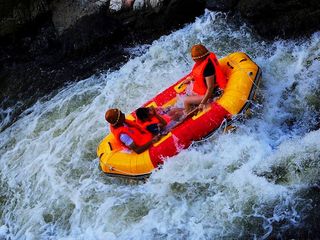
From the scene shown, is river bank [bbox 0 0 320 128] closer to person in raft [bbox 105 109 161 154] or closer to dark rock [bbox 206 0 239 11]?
dark rock [bbox 206 0 239 11]

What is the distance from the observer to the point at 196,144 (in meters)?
7.75

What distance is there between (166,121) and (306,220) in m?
2.76

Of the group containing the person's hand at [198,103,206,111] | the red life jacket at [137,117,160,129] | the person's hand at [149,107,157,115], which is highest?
the person's hand at [149,107,157,115]

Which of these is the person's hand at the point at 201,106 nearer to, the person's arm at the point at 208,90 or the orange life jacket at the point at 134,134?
the person's arm at the point at 208,90

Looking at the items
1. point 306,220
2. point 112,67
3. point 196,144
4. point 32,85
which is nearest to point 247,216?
point 306,220

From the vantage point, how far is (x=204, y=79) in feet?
25.9

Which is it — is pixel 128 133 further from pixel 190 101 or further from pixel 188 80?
pixel 188 80

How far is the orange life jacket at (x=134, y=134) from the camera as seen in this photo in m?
7.75

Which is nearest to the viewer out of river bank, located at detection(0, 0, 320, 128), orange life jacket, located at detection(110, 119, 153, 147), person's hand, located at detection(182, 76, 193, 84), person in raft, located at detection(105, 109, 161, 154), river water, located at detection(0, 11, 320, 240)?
river water, located at detection(0, 11, 320, 240)

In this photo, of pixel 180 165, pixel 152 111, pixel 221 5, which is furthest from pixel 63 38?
pixel 180 165

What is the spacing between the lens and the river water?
6.98 metres

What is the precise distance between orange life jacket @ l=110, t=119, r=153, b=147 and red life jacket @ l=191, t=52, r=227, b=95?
3.63 feet

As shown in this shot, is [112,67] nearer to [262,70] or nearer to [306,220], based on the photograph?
[262,70]

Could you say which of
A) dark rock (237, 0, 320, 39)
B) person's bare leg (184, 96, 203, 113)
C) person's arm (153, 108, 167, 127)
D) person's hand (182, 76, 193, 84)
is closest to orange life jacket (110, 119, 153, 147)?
person's arm (153, 108, 167, 127)
